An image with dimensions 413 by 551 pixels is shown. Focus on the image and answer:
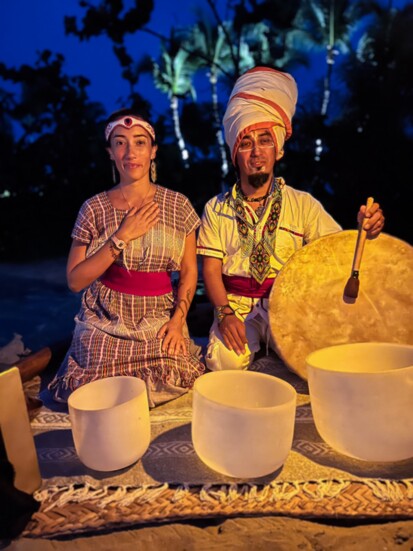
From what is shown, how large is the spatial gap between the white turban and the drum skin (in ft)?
2.34

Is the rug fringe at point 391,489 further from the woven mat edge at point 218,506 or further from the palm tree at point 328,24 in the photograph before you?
the palm tree at point 328,24

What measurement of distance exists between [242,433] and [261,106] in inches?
70.2

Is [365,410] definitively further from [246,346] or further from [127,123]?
[127,123]

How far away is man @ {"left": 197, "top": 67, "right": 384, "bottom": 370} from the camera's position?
2799mm

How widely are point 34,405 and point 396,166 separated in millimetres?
8498

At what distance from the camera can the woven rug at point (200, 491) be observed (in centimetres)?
174

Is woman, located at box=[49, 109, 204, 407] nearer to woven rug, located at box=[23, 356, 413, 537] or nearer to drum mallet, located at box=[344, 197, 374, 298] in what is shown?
woven rug, located at box=[23, 356, 413, 537]

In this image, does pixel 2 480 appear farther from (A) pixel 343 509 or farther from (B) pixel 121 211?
(B) pixel 121 211

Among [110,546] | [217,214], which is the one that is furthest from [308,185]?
[110,546]

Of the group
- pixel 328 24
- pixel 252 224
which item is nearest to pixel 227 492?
pixel 252 224

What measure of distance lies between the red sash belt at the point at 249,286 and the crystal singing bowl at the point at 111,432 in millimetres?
1115

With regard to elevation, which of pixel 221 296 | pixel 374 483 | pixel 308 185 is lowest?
pixel 374 483

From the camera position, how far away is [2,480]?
1723mm

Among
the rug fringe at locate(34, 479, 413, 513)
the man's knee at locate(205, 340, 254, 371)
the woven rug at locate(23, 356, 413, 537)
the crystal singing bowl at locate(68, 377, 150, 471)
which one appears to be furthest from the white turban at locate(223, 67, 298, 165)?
the rug fringe at locate(34, 479, 413, 513)
